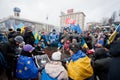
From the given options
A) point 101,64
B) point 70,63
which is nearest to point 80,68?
point 70,63

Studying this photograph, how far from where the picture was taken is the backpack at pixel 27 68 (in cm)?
433

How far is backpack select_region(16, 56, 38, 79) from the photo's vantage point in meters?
4.33

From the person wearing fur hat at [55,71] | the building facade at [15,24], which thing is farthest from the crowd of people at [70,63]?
the building facade at [15,24]

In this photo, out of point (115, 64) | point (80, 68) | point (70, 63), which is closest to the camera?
point (115, 64)

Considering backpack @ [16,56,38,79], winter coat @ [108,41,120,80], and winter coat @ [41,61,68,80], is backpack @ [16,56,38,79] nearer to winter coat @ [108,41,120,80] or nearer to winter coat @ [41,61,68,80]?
winter coat @ [41,61,68,80]

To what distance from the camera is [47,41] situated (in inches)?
516

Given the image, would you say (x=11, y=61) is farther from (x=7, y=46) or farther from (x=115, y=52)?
(x=115, y=52)

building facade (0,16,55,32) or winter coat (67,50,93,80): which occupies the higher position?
building facade (0,16,55,32)

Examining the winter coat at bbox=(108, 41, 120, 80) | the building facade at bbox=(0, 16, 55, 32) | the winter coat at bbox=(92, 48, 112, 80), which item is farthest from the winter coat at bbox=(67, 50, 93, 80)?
the building facade at bbox=(0, 16, 55, 32)

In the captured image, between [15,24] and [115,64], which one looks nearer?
[115,64]

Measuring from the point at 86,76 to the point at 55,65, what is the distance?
0.71 metres

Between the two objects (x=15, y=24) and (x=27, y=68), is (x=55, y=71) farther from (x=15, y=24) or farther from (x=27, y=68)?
(x=15, y=24)

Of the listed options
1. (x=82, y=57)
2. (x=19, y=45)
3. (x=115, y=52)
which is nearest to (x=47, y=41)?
(x=19, y=45)

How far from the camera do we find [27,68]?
4.34m
